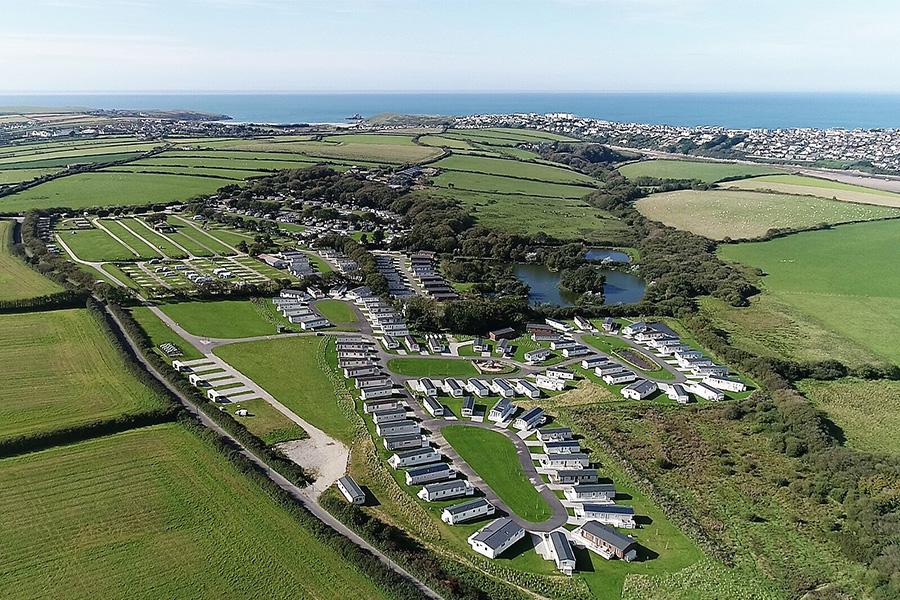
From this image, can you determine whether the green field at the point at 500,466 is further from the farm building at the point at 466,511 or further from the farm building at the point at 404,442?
the farm building at the point at 404,442

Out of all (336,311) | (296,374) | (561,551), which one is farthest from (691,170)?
(561,551)

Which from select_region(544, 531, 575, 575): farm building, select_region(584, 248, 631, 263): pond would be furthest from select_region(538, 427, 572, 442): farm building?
select_region(584, 248, 631, 263): pond

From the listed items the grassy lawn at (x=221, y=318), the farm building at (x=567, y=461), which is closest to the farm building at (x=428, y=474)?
the farm building at (x=567, y=461)

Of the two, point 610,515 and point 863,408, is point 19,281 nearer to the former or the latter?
point 610,515

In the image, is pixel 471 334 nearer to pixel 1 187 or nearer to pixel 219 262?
pixel 219 262

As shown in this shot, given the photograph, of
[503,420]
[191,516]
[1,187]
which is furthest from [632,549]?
[1,187]
